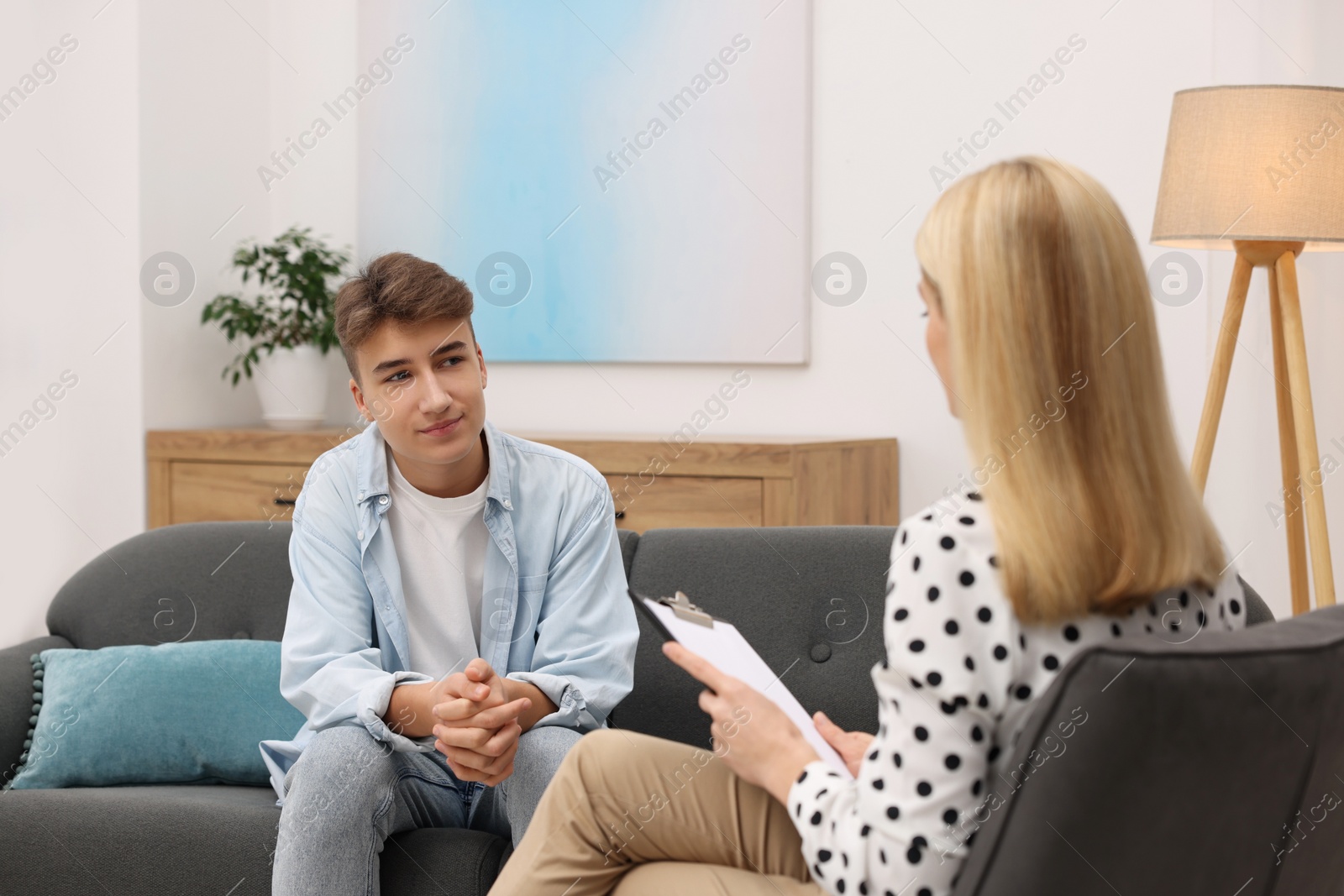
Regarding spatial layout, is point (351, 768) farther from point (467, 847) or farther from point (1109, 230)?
point (1109, 230)

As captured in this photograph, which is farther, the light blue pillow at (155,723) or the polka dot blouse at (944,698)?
the light blue pillow at (155,723)

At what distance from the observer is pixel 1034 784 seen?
99 centimetres

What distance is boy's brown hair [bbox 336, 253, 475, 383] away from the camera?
1.86m

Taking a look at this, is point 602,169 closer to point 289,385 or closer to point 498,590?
point 289,385

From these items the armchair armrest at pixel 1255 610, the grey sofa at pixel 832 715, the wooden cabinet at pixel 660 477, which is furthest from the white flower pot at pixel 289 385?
the armchair armrest at pixel 1255 610

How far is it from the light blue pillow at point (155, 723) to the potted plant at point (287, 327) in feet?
6.36

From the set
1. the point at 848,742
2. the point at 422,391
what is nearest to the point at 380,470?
the point at 422,391

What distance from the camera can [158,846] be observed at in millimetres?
1819

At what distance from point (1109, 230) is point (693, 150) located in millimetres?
2817

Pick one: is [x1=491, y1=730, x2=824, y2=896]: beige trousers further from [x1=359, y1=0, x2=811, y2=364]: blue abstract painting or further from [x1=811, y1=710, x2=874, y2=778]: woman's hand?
[x1=359, y1=0, x2=811, y2=364]: blue abstract painting

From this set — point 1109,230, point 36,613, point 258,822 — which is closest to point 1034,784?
point 1109,230

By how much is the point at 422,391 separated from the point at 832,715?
854 mm

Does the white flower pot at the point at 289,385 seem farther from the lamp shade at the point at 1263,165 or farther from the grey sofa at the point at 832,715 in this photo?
the lamp shade at the point at 1263,165

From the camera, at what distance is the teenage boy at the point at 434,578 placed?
1.73 m
